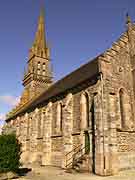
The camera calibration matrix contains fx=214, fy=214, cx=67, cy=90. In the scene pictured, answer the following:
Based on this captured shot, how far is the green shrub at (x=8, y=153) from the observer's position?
14.5 m

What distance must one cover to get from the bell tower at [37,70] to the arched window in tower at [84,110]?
899 inches

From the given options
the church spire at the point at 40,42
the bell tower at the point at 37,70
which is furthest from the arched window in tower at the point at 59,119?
the church spire at the point at 40,42

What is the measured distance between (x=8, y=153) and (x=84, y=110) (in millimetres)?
7944

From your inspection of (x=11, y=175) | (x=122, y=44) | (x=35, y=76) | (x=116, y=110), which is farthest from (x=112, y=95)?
(x=35, y=76)

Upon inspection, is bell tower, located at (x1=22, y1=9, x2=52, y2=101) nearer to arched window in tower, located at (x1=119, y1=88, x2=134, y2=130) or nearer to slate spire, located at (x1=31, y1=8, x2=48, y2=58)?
slate spire, located at (x1=31, y1=8, x2=48, y2=58)

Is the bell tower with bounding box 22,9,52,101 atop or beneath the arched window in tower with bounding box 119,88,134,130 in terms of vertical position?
atop

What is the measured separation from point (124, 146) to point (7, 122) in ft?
100

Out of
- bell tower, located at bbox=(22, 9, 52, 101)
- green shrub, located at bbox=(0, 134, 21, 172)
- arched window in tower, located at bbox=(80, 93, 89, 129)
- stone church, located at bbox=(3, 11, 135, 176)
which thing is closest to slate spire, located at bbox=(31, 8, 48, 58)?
bell tower, located at bbox=(22, 9, 52, 101)

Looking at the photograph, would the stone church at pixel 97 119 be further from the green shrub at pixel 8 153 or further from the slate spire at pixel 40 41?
the slate spire at pixel 40 41

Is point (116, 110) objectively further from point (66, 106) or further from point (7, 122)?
point (7, 122)

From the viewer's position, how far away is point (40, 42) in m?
47.7

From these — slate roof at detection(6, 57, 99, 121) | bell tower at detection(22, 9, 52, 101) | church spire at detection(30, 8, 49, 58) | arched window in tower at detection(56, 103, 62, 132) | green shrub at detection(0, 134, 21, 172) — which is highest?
church spire at detection(30, 8, 49, 58)

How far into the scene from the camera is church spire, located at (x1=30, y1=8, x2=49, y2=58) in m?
45.6

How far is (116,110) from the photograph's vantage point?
18125 mm
